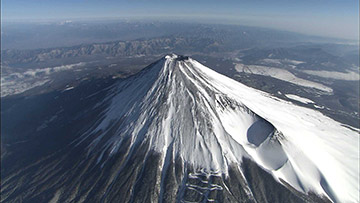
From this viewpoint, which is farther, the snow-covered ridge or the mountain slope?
the snow-covered ridge

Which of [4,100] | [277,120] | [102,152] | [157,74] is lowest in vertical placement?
[4,100]

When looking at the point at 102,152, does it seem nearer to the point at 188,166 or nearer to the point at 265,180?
the point at 188,166

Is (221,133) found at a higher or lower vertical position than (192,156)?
higher

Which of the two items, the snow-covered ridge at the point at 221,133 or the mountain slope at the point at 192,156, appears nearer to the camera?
the mountain slope at the point at 192,156

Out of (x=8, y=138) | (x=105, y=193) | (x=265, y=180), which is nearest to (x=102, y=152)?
(x=105, y=193)
